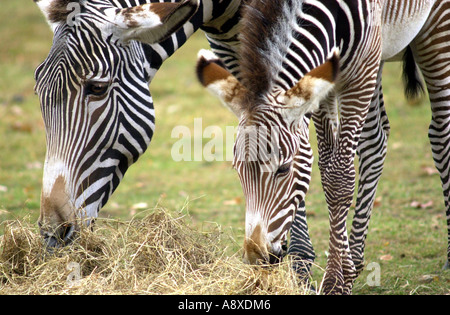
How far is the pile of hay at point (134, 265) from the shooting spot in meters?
3.74

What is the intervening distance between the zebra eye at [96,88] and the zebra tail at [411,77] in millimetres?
3915

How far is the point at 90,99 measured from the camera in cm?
398

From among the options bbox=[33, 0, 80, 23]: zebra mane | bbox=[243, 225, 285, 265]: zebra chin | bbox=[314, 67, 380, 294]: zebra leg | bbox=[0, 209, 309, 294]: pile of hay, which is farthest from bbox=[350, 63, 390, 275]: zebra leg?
bbox=[33, 0, 80, 23]: zebra mane

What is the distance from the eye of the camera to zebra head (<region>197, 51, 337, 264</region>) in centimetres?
372

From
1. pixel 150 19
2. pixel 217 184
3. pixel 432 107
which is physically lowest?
pixel 217 184

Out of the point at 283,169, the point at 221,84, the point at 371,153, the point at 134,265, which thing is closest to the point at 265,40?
the point at 221,84

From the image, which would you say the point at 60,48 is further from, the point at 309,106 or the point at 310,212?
the point at 310,212

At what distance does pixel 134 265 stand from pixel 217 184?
5.15 meters

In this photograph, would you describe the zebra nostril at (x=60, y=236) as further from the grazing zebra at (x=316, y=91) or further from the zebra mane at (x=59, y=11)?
the zebra mane at (x=59, y=11)

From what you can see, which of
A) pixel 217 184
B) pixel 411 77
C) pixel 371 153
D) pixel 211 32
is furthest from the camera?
pixel 217 184

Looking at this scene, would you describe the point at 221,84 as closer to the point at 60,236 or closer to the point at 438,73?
the point at 60,236

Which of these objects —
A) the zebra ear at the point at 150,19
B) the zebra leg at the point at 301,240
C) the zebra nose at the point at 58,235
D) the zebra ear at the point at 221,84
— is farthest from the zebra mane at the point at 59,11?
the zebra leg at the point at 301,240

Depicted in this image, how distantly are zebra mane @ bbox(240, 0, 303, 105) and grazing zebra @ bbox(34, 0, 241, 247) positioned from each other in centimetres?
47
